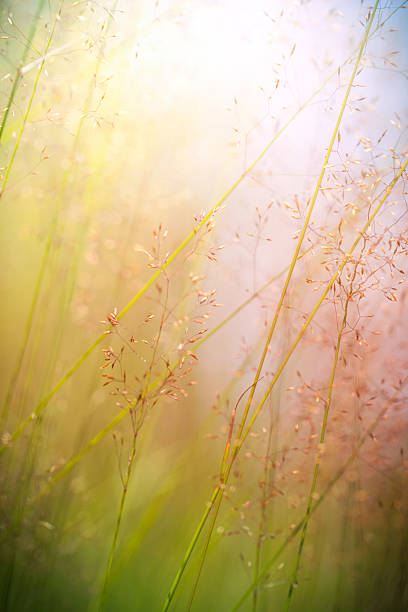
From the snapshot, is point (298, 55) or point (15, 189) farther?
point (15, 189)

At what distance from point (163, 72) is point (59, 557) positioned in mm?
1562

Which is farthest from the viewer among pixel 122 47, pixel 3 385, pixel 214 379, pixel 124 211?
pixel 214 379

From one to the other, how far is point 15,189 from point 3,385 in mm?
790

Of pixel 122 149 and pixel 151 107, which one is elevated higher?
pixel 151 107

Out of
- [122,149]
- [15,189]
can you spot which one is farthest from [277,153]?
[15,189]

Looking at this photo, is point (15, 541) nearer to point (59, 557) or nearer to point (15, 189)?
point (59, 557)

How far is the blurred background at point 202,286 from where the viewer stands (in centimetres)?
96

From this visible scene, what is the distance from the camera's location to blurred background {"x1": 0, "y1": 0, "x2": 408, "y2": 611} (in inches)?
37.9

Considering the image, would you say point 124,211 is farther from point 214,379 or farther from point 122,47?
Answer: point 214,379

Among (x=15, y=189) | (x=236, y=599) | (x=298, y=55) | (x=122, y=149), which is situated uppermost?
(x=298, y=55)

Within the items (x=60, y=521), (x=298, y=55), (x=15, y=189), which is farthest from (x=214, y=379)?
(x=298, y=55)

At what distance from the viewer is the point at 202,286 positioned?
124 centimetres

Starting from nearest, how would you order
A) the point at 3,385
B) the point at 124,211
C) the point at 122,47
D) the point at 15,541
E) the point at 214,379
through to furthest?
the point at 15,541, the point at 122,47, the point at 124,211, the point at 3,385, the point at 214,379

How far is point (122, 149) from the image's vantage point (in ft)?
4.61
